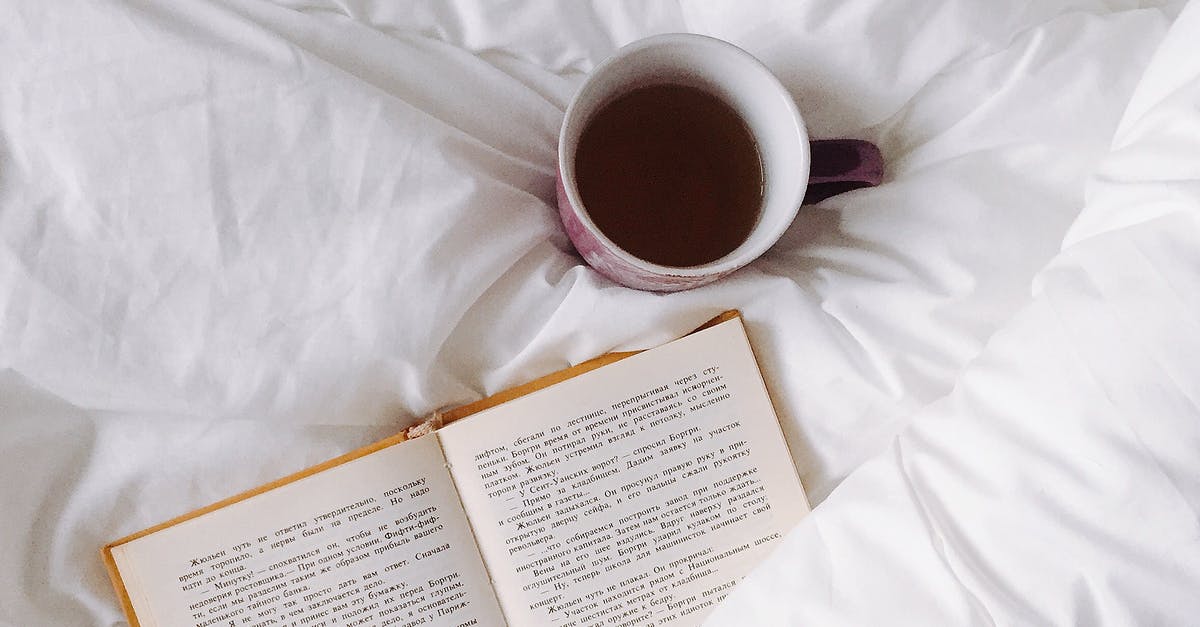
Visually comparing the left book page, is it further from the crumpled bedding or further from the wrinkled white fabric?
the wrinkled white fabric

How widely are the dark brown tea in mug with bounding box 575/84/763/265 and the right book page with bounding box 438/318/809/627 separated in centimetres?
6

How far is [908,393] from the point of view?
49 centimetres

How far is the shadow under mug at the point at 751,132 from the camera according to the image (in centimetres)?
44

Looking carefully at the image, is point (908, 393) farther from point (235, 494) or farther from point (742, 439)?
point (235, 494)

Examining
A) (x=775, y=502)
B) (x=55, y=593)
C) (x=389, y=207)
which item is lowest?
(x=775, y=502)

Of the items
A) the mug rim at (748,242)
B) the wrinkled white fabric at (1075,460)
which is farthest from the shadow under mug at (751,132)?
the wrinkled white fabric at (1075,460)

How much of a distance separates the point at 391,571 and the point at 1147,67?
0.50m

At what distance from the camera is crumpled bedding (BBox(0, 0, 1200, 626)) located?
0.41 m

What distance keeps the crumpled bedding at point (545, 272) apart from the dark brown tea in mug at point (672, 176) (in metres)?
0.03

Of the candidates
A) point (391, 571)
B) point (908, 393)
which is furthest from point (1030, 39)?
point (391, 571)

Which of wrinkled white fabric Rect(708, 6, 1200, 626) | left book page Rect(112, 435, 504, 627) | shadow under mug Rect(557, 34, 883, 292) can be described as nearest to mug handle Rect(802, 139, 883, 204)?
shadow under mug Rect(557, 34, 883, 292)

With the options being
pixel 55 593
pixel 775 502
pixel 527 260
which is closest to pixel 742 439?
pixel 775 502

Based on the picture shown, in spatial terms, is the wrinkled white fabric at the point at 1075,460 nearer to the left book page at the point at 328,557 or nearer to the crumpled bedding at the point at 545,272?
the crumpled bedding at the point at 545,272

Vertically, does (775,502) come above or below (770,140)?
below
